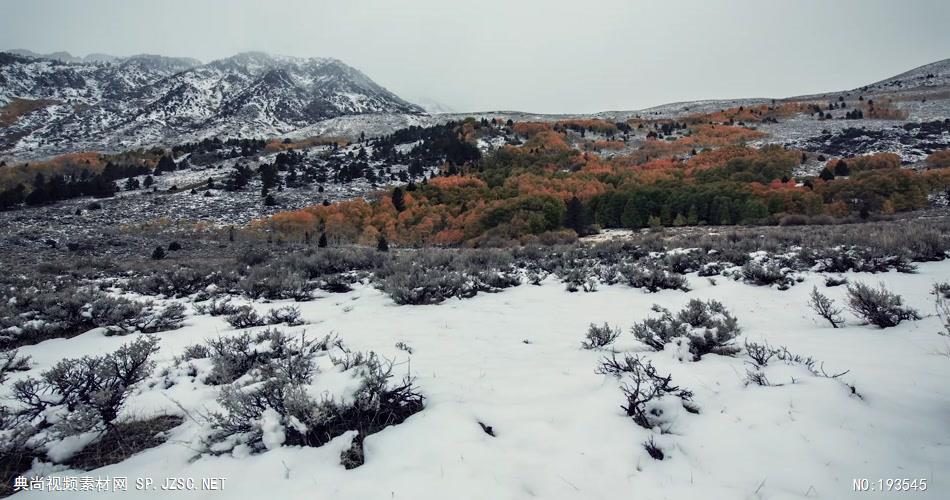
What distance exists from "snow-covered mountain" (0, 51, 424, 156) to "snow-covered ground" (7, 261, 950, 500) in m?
145

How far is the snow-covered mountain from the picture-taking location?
11825cm

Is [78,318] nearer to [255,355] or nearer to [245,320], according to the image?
[245,320]

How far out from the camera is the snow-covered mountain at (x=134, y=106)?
11825 centimetres

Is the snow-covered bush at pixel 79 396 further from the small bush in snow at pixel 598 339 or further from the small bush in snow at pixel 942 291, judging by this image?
the small bush in snow at pixel 942 291

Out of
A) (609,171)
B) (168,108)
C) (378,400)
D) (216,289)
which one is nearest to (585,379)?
(378,400)

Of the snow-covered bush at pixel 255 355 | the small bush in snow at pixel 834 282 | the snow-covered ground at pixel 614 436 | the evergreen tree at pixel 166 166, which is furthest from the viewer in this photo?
the evergreen tree at pixel 166 166

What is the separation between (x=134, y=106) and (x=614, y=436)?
205552 mm

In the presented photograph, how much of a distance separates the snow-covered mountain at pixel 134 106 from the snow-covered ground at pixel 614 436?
14538cm

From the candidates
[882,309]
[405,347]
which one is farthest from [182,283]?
[882,309]

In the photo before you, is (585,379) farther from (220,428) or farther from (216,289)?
(216,289)

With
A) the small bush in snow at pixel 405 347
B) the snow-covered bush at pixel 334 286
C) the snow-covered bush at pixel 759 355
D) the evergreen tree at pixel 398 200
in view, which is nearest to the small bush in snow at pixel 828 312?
the snow-covered bush at pixel 759 355

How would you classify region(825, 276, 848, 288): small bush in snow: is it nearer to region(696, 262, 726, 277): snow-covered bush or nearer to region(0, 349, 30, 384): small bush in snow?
region(696, 262, 726, 277): snow-covered bush

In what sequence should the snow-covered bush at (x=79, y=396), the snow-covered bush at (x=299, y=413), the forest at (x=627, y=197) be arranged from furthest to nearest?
the forest at (x=627, y=197)
the snow-covered bush at (x=79, y=396)
the snow-covered bush at (x=299, y=413)

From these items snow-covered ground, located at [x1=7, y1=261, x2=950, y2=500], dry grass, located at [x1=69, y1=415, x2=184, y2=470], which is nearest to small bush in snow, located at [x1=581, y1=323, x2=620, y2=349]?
snow-covered ground, located at [x1=7, y1=261, x2=950, y2=500]
